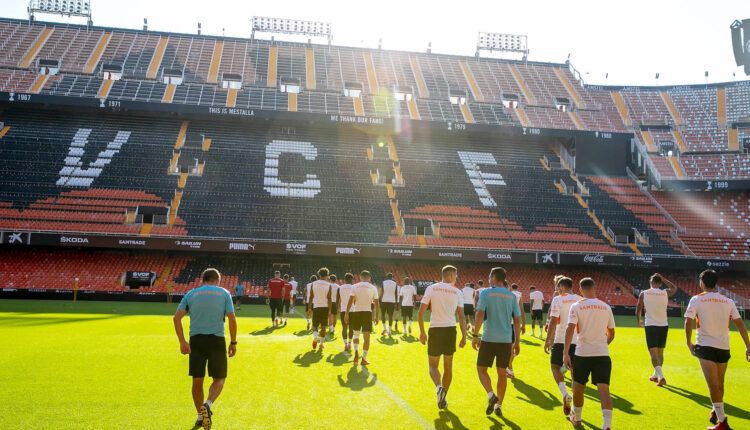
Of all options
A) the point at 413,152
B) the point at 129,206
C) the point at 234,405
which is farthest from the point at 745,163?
the point at 234,405

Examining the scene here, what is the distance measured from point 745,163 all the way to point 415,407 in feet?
160

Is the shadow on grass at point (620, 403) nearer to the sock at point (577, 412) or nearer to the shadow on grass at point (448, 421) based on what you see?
the sock at point (577, 412)

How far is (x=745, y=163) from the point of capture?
46.5m

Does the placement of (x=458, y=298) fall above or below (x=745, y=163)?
below

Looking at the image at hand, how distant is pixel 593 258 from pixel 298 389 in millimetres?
31925

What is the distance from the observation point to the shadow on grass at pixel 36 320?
18547 millimetres

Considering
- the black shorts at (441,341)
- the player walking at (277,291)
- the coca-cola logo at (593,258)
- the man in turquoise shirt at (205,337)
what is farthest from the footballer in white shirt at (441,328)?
the coca-cola logo at (593,258)

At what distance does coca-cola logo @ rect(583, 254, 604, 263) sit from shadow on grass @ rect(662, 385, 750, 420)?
2753 centimetres

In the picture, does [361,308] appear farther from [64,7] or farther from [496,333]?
[64,7]

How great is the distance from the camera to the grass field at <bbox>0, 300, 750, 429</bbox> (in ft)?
25.3

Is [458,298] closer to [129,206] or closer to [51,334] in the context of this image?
[51,334]

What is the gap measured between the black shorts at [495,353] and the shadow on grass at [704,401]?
3803 millimetres

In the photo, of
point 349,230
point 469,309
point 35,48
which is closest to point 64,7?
point 35,48

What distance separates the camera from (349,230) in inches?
1476
